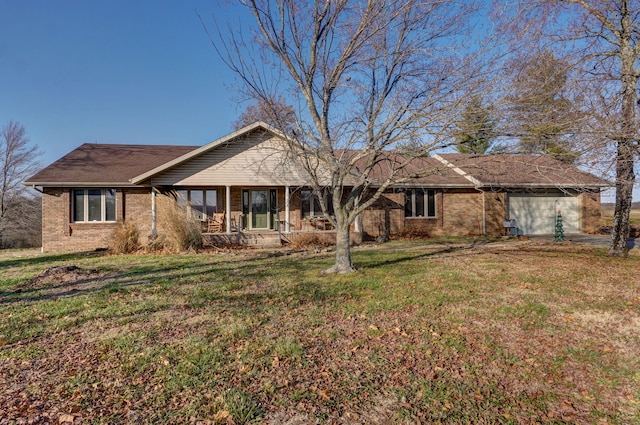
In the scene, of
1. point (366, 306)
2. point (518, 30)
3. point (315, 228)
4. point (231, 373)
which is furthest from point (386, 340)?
point (315, 228)

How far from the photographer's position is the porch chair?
14789 mm

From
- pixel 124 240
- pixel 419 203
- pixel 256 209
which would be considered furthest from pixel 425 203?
pixel 124 240

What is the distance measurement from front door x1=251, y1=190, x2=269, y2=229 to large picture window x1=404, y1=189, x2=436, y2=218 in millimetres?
6571

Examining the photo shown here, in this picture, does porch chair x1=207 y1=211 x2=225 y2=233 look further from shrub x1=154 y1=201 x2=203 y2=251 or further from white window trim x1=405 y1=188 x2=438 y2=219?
white window trim x1=405 y1=188 x2=438 y2=219

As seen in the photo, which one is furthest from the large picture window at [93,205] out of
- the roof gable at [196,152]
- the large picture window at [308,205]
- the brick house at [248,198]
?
the large picture window at [308,205]

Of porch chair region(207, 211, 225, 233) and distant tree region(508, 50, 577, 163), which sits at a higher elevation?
distant tree region(508, 50, 577, 163)

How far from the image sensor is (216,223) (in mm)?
14844

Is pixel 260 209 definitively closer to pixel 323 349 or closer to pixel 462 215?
pixel 462 215

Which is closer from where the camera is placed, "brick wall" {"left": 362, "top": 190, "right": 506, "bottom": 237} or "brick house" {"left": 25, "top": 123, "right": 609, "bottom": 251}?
"brick house" {"left": 25, "top": 123, "right": 609, "bottom": 251}

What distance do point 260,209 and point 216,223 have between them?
215 centimetres

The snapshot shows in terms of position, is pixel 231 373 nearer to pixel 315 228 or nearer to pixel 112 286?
pixel 112 286

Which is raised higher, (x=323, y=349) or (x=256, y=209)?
(x=256, y=209)

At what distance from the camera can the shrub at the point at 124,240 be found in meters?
12.0

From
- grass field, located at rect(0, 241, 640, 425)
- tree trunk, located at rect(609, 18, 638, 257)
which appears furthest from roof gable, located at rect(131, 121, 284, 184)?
tree trunk, located at rect(609, 18, 638, 257)
